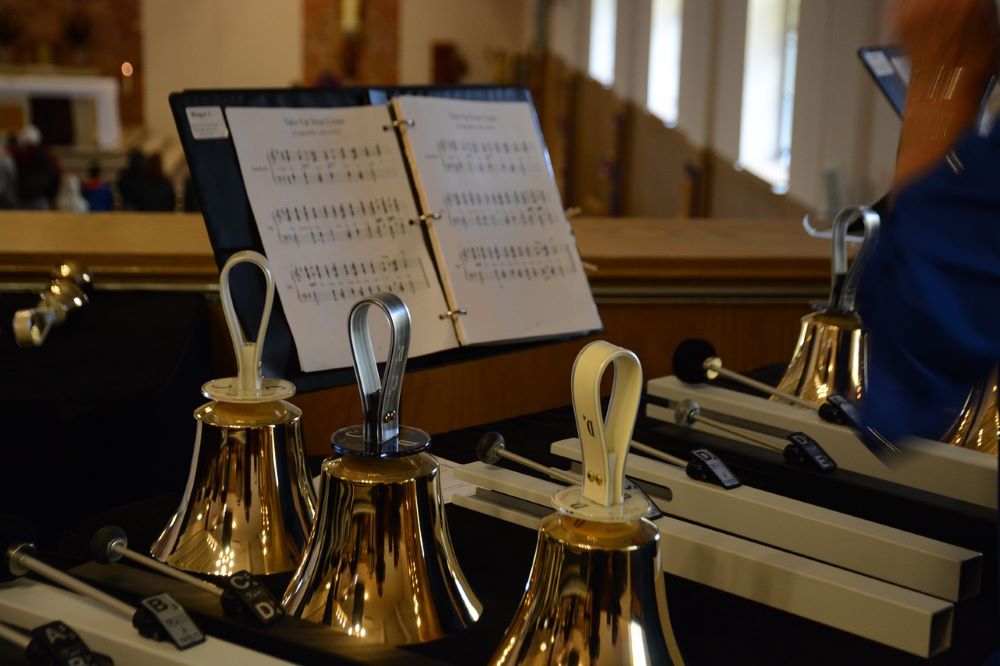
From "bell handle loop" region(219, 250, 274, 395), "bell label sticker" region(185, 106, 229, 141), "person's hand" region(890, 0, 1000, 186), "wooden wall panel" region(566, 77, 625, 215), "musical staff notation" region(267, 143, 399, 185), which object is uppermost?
"person's hand" region(890, 0, 1000, 186)

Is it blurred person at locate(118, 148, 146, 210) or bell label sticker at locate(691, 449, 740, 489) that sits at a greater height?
bell label sticker at locate(691, 449, 740, 489)

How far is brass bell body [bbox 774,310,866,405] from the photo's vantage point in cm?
159

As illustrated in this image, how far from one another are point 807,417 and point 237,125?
85cm

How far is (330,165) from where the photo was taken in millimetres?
1702

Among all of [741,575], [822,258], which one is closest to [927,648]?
A: [741,575]

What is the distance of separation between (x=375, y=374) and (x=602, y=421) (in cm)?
22

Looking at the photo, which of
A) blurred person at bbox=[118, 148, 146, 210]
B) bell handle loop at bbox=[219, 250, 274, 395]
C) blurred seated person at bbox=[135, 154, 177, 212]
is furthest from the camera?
blurred person at bbox=[118, 148, 146, 210]

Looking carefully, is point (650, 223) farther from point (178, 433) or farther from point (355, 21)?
point (355, 21)

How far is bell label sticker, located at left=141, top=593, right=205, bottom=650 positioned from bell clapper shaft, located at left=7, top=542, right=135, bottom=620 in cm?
4

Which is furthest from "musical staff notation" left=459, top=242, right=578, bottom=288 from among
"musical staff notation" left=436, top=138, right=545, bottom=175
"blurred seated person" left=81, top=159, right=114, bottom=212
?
"blurred seated person" left=81, top=159, right=114, bottom=212

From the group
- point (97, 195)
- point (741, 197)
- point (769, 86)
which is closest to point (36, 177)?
point (97, 195)

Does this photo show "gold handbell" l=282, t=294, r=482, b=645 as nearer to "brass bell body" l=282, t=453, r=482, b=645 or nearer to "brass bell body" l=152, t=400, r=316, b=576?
"brass bell body" l=282, t=453, r=482, b=645

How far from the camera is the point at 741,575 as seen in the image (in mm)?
1062

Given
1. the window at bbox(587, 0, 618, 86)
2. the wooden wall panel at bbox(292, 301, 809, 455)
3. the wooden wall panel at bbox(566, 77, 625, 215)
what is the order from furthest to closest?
the window at bbox(587, 0, 618, 86) < the wooden wall panel at bbox(566, 77, 625, 215) < the wooden wall panel at bbox(292, 301, 809, 455)
